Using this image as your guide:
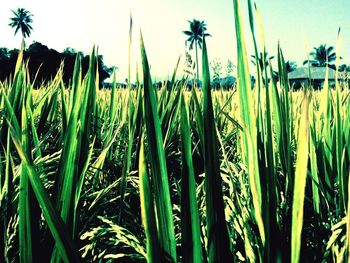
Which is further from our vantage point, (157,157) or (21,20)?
(21,20)

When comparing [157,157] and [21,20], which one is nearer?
[157,157]

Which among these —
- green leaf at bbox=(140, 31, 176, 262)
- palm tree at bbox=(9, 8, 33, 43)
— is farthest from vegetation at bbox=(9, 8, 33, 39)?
green leaf at bbox=(140, 31, 176, 262)

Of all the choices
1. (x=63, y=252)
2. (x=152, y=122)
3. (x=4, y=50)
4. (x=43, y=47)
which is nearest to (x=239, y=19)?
(x=152, y=122)

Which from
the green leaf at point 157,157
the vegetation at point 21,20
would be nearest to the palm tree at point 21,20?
the vegetation at point 21,20

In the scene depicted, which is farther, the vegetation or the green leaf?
the vegetation

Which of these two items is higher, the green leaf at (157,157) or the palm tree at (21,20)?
the palm tree at (21,20)

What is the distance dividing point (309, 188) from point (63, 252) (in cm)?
51

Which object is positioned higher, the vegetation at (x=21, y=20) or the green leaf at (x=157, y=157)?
the vegetation at (x=21, y=20)

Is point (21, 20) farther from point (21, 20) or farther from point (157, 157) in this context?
point (157, 157)

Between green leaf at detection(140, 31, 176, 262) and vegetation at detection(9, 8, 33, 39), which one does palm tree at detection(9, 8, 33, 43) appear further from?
green leaf at detection(140, 31, 176, 262)

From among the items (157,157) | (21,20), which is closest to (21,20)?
(21,20)

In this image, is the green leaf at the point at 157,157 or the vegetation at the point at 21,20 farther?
the vegetation at the point at 21,20

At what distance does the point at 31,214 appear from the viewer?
1.28 ft

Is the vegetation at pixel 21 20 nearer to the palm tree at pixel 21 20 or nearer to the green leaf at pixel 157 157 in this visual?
the palm tree at pixel 21 20
